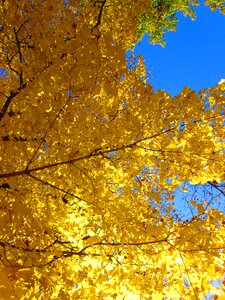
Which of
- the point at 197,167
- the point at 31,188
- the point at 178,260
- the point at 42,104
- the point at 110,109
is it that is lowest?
the point at 178,260

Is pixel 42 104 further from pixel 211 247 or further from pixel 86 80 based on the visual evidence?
pixel 211 247

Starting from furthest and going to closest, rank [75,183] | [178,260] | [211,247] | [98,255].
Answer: [75,183] → [98,255] → [178,260] → [211,247]

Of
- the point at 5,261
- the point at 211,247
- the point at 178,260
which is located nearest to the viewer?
the point at 5,261

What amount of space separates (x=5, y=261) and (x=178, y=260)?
5.15ft

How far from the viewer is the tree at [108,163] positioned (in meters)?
2.56

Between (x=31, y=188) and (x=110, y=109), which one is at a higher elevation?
(x=110, y=109)

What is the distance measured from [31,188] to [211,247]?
6.73ft

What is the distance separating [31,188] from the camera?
10.5ft

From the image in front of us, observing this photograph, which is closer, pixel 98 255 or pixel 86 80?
pixel 86 80

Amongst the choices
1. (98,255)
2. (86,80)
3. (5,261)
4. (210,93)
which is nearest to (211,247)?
(98,255)

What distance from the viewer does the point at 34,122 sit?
9.06 feet

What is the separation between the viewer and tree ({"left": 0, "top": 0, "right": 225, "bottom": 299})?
2561 millimetres

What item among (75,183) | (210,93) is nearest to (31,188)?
(75,183)

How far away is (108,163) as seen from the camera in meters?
3.22
